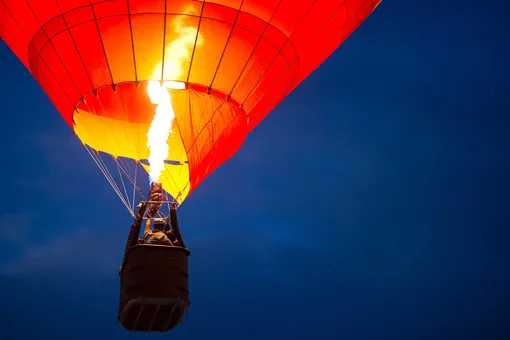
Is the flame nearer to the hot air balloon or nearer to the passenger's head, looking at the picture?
the hot air balloon

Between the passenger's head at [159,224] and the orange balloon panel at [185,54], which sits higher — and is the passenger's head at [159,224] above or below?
below

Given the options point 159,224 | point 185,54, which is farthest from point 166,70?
point 159,224

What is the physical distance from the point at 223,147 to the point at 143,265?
7.20 ft

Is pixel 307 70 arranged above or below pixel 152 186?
above

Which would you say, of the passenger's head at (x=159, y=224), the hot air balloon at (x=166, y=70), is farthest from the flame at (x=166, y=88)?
the passenger's head at (x=159, y=224)

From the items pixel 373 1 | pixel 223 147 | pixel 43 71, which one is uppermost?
pixel 373 1

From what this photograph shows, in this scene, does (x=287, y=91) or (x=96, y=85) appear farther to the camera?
(x=287, y=91)

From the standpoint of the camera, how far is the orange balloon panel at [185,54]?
656cm

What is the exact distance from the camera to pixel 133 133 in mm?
8094

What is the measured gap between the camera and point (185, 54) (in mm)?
Result: 6742

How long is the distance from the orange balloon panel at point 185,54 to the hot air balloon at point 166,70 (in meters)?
0.01

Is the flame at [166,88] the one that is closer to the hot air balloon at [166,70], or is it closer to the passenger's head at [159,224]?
the hot air balloon at [166,70]

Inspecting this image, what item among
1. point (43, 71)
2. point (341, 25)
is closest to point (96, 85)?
point (43, 71)

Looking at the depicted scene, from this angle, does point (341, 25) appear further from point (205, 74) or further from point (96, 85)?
point (96, 85)
